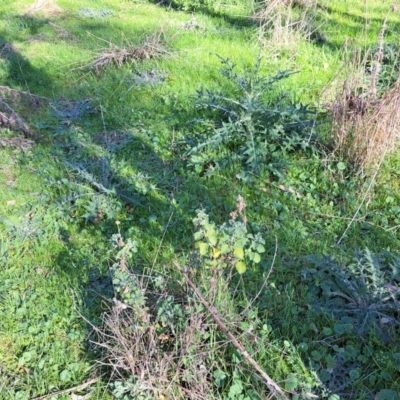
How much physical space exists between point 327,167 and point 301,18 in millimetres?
3089

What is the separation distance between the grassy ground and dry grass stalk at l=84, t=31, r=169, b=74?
3 cm

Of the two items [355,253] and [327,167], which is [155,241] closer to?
[355,253]

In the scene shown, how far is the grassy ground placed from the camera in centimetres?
237

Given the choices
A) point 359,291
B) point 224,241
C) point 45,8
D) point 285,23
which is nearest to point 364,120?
point 359,291

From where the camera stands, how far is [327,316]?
266 cm

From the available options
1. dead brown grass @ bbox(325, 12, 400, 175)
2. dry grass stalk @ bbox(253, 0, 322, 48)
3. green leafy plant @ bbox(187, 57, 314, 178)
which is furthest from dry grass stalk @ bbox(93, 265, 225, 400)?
dry grass stalk @ bbox(253, 0, 322, 48)

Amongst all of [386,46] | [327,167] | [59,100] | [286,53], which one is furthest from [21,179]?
[386,46]

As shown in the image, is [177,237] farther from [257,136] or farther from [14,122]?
[14,122]

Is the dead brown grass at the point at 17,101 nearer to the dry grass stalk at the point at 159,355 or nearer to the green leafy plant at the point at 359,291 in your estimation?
the dry grass stalk at the point at 159,355

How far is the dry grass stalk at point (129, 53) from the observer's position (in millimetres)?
5812

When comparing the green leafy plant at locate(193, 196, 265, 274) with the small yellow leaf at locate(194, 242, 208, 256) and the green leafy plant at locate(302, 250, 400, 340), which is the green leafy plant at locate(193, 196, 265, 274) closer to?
the small yellow leaf at locate(194, 242, 208, 256)

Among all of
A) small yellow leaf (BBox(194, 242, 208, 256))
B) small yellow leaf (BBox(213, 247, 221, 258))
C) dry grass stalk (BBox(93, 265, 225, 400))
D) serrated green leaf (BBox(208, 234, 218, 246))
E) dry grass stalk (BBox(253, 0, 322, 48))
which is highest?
dry grass stalk (BBox(253, 0, 322, 48))

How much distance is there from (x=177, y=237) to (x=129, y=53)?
3.50 meters

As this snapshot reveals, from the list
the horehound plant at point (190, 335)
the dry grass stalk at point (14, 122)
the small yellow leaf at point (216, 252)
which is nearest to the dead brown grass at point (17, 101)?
the dry grass stalk at point (14, 122)
